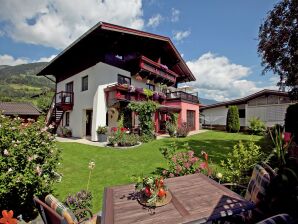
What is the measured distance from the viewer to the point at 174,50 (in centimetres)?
2052

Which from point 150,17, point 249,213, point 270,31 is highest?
point 150,17

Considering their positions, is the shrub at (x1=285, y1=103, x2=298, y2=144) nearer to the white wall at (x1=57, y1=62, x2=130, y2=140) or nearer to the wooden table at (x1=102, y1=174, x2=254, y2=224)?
the wooden table at (x1=102, y1=174, x2=254, y2=224)

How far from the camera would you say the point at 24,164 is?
371 cm

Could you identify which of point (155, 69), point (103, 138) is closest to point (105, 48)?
point (155, 69)

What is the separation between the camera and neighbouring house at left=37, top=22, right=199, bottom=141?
1443cm

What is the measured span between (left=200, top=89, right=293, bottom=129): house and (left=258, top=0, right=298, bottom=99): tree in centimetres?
1353

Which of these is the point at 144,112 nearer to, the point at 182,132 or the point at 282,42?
the point at 182,132

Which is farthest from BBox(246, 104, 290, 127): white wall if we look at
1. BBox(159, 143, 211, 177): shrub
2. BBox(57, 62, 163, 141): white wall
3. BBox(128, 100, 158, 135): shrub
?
BBox(159, 143, 211, 177): shrub

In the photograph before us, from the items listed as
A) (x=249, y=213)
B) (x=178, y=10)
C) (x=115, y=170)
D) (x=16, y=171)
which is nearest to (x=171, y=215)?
(x=249, y=213)

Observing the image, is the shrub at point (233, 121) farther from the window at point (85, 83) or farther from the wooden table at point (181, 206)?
the wooden table at point (181, 206)

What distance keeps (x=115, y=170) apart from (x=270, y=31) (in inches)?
441

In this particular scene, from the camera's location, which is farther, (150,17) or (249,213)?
(150,17)

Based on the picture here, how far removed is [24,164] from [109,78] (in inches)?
468

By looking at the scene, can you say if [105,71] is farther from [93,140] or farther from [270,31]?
[270,31]
